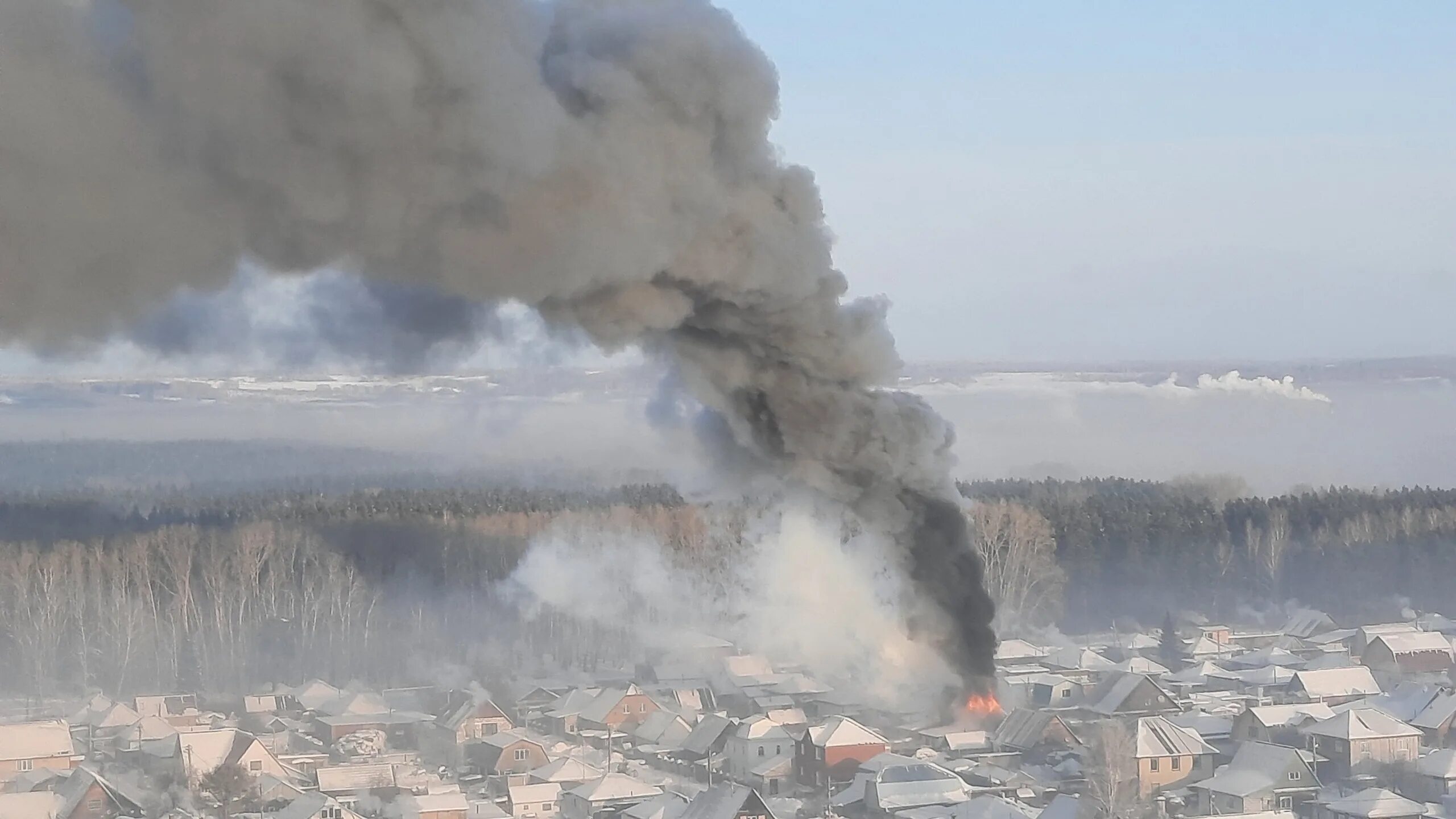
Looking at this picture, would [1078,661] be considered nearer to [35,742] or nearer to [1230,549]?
[1230,549]

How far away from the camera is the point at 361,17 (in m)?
13.4

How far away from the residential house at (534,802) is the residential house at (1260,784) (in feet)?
37.5

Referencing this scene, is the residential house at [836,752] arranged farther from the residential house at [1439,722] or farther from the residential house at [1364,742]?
the residential house at [1439,722]

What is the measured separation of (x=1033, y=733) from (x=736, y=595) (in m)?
18.7

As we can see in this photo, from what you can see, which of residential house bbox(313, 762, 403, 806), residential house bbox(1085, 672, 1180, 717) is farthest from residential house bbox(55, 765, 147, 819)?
residential house bbox(1085, 672, 1180, 717)

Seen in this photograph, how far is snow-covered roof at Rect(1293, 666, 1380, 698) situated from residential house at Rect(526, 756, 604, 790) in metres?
18.8

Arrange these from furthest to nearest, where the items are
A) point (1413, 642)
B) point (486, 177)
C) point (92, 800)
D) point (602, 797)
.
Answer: point (1413, 642), point (602, 797), point (92, 800), point (486, 177)

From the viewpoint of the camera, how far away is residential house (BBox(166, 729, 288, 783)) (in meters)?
30.5

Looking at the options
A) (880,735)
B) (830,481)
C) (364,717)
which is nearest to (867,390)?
(830,481)

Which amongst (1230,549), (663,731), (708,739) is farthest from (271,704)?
(1230,549)

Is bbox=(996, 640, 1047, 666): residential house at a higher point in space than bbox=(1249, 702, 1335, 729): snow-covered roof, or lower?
lower

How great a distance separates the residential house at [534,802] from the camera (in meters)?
29.3

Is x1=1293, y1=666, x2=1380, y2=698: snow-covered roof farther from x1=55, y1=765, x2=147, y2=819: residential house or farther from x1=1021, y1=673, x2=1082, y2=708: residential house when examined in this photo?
x1=55, y1=765, x2=147, y2=819: residential house

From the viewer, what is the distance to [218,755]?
31.5 m
